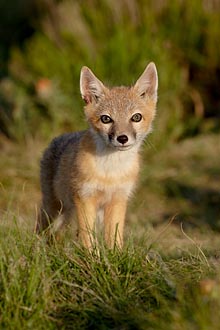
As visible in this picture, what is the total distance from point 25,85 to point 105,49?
1129mm

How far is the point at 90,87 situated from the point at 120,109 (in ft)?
1.08

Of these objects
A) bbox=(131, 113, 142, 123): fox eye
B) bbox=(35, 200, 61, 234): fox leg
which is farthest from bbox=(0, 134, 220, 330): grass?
bbox=(35, 200, 61, 234): fox leg

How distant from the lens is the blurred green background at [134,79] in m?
8.71

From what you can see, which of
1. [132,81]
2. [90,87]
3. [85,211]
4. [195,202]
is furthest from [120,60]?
[85,211]

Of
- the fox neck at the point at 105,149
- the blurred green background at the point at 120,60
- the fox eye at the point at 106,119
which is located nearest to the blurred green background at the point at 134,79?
the blurred green background at the point at 120,60

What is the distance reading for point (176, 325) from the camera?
10.4 ft

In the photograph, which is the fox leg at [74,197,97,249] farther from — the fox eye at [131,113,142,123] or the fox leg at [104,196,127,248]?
the fox eye at [131,113,142,123]

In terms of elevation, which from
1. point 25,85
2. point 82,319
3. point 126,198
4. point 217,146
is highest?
point 82,319

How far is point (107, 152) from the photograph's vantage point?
5121 millimetres

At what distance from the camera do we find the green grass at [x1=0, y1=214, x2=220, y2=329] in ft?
10.9

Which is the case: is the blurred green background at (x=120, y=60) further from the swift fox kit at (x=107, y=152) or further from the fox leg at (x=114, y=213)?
the fox leg at (x=114, y=213)

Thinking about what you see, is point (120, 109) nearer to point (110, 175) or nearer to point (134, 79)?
point (110, 175)

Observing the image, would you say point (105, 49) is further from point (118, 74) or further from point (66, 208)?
point (66, 208)

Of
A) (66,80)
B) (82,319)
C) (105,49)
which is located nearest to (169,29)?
(105,49)
